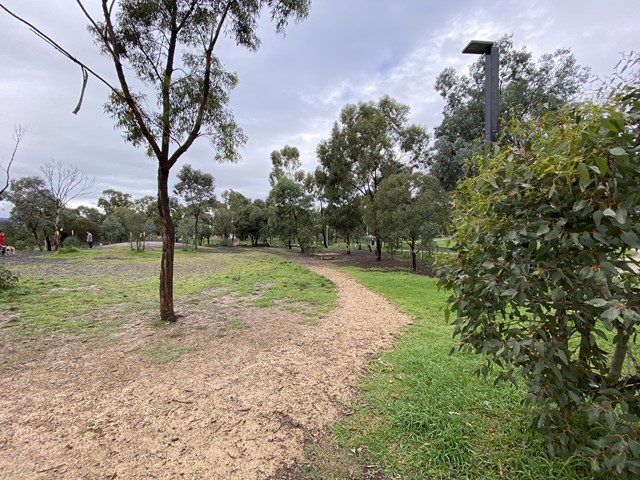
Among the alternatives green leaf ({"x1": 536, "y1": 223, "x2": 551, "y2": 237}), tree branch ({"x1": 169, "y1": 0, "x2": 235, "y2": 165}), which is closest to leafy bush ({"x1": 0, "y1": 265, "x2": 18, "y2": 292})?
tree branch ({"x1": 169, "y1": 0, "x2": 235, "y2": 165})

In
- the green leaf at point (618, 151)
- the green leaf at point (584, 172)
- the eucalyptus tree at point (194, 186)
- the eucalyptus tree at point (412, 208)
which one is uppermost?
the eucalyptus tree at point (194, 186)

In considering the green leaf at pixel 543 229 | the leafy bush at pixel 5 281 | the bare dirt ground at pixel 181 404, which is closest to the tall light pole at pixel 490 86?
the green leaf at pixel 543 229

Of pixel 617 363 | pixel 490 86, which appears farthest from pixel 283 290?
pixel 617 363

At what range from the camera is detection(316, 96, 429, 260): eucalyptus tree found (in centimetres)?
1600

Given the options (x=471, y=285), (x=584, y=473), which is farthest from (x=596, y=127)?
(x=584, y=473)

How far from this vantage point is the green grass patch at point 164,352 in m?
3.48

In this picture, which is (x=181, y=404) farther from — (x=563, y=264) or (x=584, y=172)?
(x=584, y=172)

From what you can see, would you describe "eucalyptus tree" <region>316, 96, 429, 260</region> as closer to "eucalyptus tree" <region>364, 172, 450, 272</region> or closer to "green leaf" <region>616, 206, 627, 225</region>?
"eucalyptus tree" <region>364, 172, 450, 272</region>

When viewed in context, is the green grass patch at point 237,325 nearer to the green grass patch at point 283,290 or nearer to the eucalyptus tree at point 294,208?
the green grass patch at point 283,290

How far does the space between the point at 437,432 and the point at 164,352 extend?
3352mm

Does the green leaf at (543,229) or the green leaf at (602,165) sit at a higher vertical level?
the green leaf at (602,165)

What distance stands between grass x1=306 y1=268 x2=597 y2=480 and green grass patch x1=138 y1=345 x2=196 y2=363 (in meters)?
2.37

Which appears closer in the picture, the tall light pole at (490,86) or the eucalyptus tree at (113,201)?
the tall light pole at (490,86)

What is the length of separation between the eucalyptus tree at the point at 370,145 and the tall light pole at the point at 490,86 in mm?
12324
